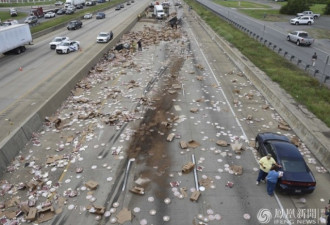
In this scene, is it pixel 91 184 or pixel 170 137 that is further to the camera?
pixel 170 137

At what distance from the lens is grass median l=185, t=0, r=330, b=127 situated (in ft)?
58.3

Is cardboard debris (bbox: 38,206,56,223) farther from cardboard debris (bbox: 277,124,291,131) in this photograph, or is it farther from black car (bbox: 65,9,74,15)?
black car (bbox: 65,9,74,15)

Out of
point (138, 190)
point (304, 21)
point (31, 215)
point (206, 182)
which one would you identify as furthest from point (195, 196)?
point (304, 21)

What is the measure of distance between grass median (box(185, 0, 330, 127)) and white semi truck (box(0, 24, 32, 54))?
26900 millimetres

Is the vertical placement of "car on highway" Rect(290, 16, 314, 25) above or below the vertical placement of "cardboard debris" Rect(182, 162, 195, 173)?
above

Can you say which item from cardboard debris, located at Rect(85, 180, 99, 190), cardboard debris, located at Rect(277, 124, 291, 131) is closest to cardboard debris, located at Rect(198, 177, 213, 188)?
cardboard debris, located at Rect(85, 180, 99, 190)

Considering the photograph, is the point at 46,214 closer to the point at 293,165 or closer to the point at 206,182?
the point at 206,182

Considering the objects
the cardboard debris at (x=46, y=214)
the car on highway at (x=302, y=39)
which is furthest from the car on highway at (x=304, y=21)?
the cardboard debris at (x=46, y=214)

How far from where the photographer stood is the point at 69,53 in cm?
3378

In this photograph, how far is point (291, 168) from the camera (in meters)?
11.2

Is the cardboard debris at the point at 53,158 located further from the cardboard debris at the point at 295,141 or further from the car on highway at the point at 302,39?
the car on highway at the point at 302,39

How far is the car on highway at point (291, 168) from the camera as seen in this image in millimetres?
10789

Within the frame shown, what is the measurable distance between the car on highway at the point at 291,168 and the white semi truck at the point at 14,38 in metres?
30.7

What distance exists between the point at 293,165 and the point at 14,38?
33.9 meters
